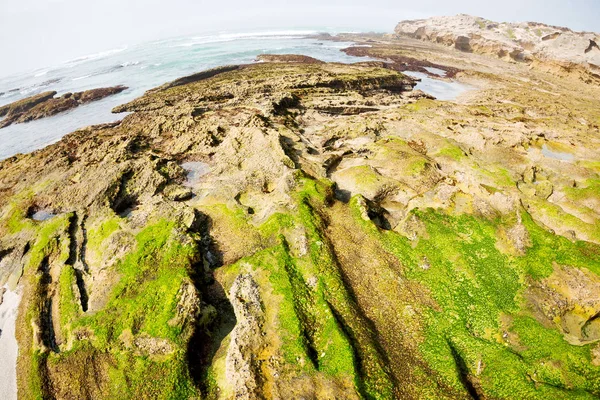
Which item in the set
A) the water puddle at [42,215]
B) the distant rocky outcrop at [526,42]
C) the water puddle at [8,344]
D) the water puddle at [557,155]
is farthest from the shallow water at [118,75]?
the water puddle at [557,155]

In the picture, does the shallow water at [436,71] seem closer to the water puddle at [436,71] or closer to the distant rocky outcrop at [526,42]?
the water puddle at [436,71]

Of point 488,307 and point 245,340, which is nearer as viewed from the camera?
point 245,340

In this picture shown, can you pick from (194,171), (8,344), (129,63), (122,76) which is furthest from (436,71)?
(129,63)

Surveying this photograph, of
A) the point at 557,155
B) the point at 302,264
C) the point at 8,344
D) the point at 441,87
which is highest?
the point at 302,264

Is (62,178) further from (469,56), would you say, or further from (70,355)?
(469,56)

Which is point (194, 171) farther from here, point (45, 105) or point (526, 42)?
point (526, 42)
